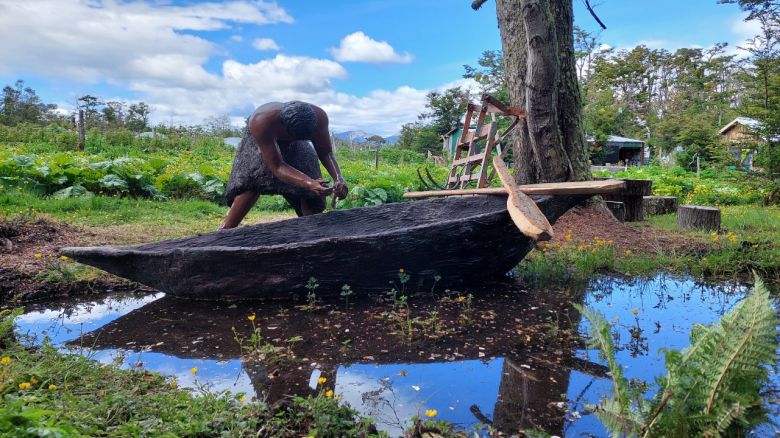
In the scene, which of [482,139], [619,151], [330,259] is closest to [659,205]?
[482,139]

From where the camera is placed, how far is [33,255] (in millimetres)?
4832

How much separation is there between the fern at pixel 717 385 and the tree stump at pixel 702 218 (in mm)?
6185

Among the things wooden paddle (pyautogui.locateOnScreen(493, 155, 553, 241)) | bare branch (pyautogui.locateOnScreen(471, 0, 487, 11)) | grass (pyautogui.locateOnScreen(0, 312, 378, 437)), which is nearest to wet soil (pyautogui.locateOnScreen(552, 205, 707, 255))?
wooden paddle (pyautogui.locateOnScreen(493, 155, 553, 241))

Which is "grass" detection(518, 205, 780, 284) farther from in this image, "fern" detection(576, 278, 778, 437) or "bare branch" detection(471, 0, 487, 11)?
"bare branch" detection(471, 0, 487, 11)

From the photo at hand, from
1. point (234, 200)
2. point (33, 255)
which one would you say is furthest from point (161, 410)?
point (33, 255)

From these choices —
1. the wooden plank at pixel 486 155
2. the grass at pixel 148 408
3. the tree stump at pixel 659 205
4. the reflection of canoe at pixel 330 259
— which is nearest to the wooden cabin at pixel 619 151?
the tree stump at pixel 659 205

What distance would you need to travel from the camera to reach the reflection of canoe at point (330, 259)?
3.68 meters

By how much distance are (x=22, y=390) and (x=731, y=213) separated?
429 inches

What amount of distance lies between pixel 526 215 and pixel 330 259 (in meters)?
1.55

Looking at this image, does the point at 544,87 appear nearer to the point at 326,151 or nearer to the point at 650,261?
the point at 650,261

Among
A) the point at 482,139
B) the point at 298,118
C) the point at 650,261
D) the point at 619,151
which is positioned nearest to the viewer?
the point at 298,118

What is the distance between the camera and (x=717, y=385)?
5.01 feet

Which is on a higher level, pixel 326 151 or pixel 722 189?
pixel 326 151

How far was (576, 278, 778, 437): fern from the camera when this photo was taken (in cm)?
150
